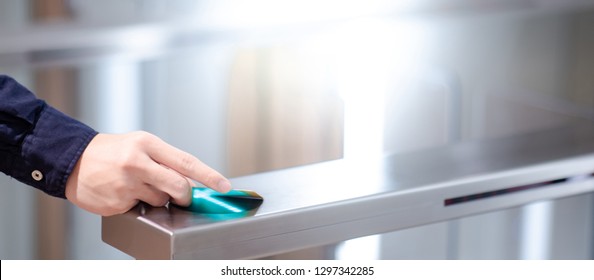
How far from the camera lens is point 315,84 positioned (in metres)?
1.08

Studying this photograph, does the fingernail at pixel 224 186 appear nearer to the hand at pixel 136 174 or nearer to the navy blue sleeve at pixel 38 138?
the hand at pixel 136 174

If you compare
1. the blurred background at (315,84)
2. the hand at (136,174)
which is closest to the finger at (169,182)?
the hand at (136,174)

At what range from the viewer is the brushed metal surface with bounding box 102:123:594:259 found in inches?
23.5

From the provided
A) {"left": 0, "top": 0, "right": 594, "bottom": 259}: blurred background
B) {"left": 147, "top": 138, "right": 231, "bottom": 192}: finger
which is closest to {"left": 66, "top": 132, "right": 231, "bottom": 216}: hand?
{"left": 147, "top": 138, "right": 231, "bottom": 192}: finger

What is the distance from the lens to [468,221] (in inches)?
31.4

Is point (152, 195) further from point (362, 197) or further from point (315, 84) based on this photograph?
point (315, 84)

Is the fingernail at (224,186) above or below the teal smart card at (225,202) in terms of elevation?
above

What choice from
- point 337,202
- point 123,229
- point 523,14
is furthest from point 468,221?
point 523,14

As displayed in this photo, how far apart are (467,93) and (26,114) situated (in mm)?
528

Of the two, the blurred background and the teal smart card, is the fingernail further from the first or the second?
the blurred background

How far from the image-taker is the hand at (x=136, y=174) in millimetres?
634

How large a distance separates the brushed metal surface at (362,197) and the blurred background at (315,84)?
0.21 feet

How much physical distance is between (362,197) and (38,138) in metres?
0.25
